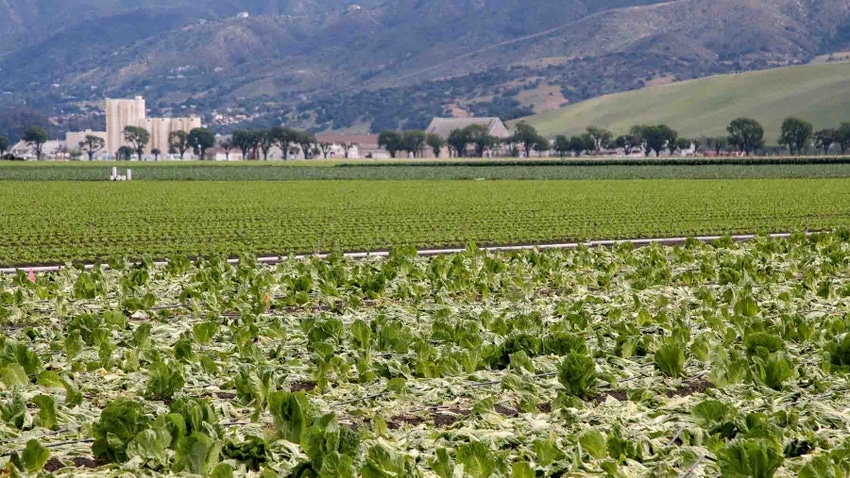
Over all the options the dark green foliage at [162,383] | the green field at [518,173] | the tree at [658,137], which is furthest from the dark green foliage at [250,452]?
the tree at [658,137]

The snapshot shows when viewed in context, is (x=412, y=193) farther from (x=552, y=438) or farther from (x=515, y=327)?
(x=552, y=438)

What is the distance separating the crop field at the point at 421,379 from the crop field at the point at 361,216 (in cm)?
941

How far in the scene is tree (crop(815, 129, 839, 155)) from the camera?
18525 centimetres

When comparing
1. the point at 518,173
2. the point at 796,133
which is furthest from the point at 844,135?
the point at 518,173

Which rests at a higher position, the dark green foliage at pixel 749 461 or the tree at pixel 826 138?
the tree at pixel 826 138

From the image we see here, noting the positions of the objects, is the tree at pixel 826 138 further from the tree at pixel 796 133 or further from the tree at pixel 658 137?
the tree at pixel 658 137

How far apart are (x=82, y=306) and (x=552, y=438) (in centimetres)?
1032

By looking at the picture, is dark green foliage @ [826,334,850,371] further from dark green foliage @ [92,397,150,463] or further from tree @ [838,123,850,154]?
tree @ [838,123,850,154]

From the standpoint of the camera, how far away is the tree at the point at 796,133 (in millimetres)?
181000

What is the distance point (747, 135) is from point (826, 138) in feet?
45.3

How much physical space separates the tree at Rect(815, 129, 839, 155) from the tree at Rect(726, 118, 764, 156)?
9760 mm

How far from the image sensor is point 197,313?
15883mm

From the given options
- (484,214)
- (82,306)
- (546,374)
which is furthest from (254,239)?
(546,374)

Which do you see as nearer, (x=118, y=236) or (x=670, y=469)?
(x=670, y=469)
